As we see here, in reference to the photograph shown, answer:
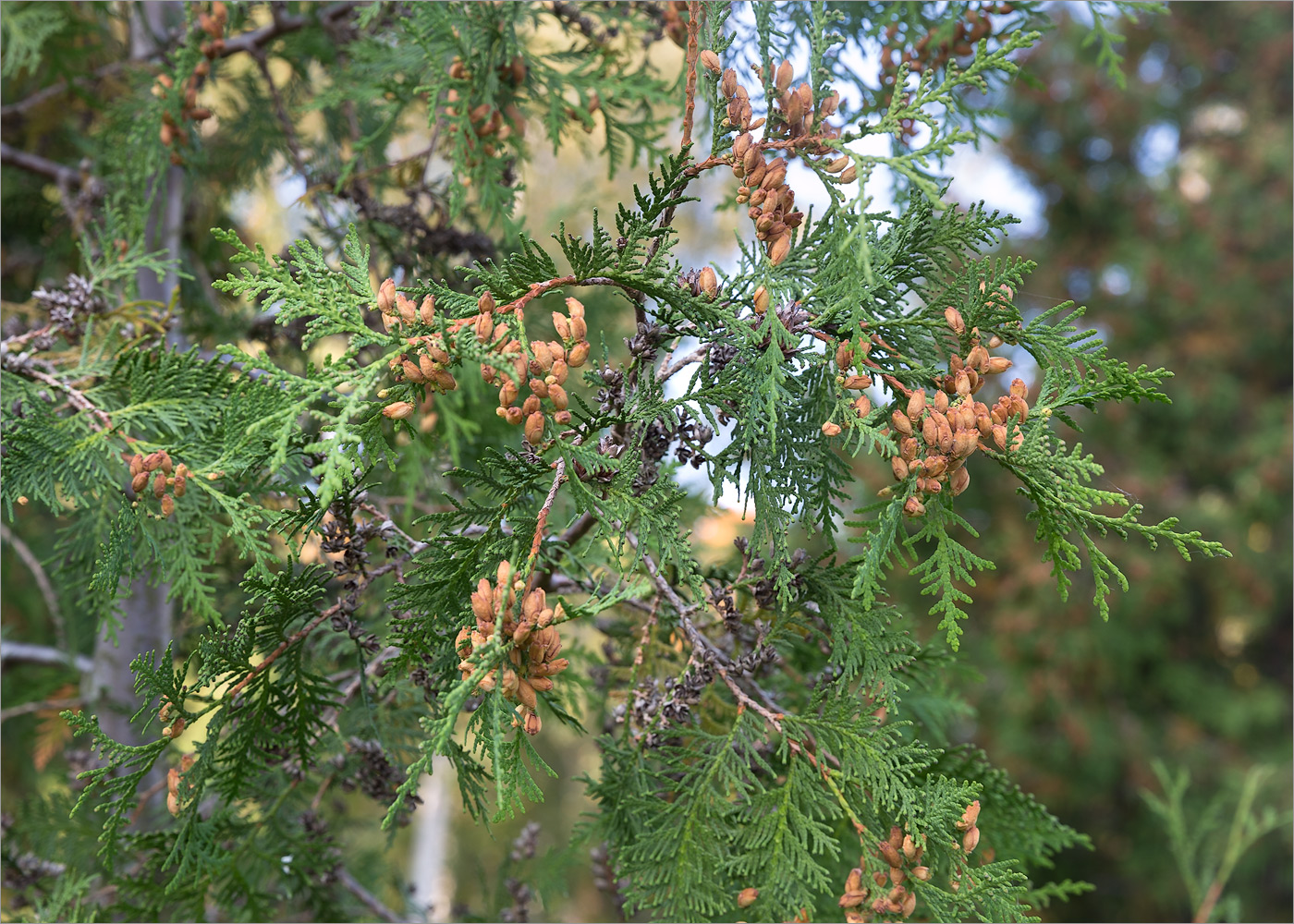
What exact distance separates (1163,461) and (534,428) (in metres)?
5.18

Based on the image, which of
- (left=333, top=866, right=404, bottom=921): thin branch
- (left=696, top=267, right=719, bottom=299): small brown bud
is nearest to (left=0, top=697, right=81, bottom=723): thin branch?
(left=333, top=866, right=404, bottom=921): thin branch

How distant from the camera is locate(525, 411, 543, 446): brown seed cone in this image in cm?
88

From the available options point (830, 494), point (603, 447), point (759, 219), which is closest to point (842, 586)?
point (830, 494)

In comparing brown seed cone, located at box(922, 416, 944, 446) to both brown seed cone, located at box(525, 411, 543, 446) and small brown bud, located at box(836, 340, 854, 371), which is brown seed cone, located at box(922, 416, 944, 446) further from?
brown seed cone, located at box(525, 411, 543, 446)

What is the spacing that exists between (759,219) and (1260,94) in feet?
19.5

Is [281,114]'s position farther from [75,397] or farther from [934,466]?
[934,466]

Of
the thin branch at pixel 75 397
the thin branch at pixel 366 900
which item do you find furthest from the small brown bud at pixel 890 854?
the thin branch at pixel 75 397

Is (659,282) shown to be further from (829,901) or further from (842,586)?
(829,901)

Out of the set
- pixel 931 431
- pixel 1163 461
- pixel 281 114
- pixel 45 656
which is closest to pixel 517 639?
pixel 931 431

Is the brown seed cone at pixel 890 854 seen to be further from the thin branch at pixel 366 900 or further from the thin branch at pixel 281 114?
the thin branch at pixel 281 114

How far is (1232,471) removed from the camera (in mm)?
4809

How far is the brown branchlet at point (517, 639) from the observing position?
831mm

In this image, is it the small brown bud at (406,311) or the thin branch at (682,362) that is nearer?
the small brown bud at (406,311)

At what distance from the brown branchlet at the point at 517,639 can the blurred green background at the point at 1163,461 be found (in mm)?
3544
